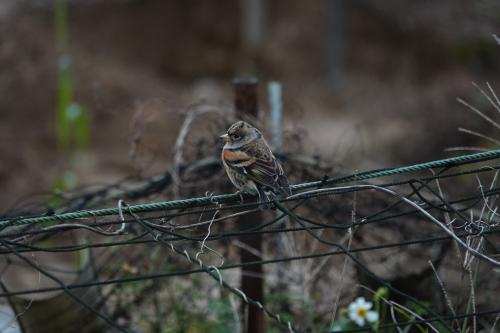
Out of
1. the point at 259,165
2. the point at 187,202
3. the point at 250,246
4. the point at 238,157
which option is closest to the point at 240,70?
the point at 250,246

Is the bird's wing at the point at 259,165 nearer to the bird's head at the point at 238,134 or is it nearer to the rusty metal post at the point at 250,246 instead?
the bird's head at the point at 238,134

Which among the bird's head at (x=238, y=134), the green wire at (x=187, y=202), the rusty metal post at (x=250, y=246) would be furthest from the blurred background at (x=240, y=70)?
the green wire at (x=187, y=202)

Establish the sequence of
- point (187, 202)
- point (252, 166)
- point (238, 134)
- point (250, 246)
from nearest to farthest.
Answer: point (187, 202) → point (252, 166) → point (238, 134) → point (250, 246)

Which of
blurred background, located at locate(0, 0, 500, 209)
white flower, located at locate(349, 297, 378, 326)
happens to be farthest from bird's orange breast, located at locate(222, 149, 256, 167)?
blurred background, located at locate(0, 0, 500, 209)

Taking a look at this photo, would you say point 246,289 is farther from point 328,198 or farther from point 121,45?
point 121,45

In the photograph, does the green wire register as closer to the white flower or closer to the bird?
the bird

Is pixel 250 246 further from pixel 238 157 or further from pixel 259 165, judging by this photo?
pixel 259 165

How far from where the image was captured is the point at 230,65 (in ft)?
47.6

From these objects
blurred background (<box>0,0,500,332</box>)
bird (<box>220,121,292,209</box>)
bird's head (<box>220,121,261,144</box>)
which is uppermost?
bird's head (<box>220,121,261,144</box>)

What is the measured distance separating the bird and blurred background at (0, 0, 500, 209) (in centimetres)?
619

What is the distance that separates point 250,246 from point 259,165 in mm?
1116

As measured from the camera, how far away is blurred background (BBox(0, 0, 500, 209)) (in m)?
11.8

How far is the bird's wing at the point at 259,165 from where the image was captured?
13.8ft

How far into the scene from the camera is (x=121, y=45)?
1395 cm
